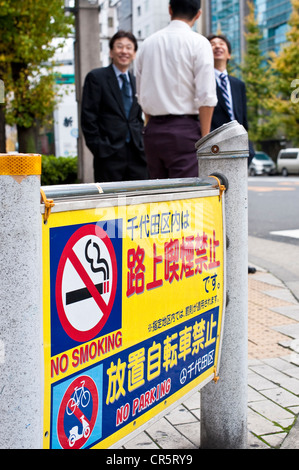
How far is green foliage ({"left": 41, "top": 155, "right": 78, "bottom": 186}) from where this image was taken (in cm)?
1372

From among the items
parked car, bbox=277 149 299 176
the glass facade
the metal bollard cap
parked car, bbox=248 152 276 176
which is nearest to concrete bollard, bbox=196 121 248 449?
the metal bollard cap

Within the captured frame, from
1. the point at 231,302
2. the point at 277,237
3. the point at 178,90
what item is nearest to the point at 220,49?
the point at 178,90

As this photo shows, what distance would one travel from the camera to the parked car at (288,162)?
3522 centimetres

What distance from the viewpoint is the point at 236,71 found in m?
48.7

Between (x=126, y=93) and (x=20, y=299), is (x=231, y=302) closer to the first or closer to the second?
(x=20, y=299)

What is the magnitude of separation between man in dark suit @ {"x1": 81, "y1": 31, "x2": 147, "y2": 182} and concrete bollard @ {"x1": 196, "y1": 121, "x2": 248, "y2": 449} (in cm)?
285

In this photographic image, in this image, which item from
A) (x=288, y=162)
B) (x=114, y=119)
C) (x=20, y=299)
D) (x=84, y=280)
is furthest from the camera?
(x=288, y=162)

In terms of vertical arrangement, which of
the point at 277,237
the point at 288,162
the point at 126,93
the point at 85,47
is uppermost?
the point at 85,47

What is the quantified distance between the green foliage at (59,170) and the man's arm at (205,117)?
9761 mm

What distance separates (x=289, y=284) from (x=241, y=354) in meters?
3.30

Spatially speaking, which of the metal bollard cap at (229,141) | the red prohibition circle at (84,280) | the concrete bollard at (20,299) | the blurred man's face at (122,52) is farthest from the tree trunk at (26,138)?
the concrete bollard at (20,299)

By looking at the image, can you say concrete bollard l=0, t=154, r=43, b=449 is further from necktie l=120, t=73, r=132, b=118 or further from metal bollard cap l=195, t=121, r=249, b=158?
necktie l=120, t=73, r=132, b=118

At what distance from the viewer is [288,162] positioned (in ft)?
118

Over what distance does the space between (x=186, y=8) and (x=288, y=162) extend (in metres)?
32.6
